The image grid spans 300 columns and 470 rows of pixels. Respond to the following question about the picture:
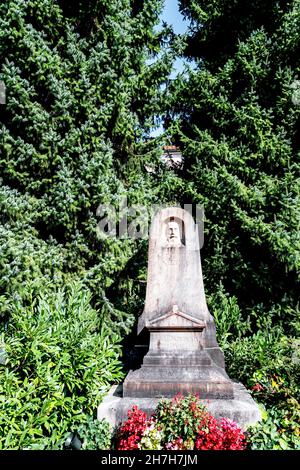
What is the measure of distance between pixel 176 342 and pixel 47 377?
5.22 feet

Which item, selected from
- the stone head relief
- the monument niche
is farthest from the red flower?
the stone head relief

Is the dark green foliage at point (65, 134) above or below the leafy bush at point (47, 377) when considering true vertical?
above

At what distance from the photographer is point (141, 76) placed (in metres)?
6.28

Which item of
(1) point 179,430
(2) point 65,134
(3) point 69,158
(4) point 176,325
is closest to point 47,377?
(1) point 179,430

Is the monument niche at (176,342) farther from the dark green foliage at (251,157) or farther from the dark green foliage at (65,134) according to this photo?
the dark green foliage at (251,157)

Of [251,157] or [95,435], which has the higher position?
[251,157]

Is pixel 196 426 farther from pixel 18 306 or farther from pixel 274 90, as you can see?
pixel 274 90

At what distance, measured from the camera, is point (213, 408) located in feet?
12.0

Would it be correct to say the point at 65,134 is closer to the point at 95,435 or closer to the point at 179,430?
the point at 95,435

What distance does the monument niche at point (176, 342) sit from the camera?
3824 millimetres

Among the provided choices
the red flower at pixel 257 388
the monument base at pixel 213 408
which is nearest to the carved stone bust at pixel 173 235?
the monument base at pixel 213 408

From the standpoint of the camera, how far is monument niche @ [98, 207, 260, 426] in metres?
3.82
